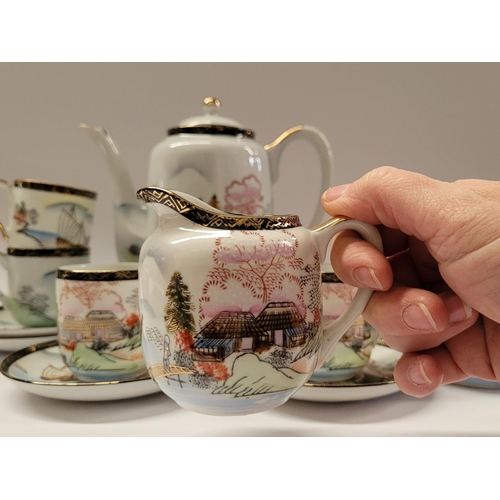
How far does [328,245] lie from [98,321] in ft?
1.45

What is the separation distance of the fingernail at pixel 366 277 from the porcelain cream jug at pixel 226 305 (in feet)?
0.19

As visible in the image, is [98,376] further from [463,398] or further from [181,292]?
[463,398]

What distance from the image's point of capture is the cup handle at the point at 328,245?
548 millimetres

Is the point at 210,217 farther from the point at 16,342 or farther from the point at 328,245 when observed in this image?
the point at 16,342

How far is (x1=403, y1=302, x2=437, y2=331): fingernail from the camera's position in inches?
22.5

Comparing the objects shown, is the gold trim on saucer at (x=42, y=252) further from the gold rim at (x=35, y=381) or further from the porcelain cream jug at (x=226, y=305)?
the porcelain cream jug at (x=226, y=305)

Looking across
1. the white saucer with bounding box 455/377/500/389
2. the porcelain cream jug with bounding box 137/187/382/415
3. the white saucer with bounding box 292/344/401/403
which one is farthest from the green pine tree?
the white saucer with bounding box 455/377/500/389

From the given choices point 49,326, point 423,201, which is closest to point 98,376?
point 49,326

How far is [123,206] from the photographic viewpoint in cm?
98

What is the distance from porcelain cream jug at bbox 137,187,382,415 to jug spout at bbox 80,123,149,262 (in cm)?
46

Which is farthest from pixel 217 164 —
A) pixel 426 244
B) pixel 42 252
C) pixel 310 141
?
pixel 42 252

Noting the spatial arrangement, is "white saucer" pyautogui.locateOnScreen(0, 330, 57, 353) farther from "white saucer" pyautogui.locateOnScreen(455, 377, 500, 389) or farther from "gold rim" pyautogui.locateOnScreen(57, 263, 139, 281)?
"white saucer" pyautogui.locateOnScreen(455, 377, 500, 389)

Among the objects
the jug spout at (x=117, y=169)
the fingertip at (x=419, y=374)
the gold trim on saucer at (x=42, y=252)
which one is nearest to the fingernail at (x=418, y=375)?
the fingertip at (x=419, y=374)

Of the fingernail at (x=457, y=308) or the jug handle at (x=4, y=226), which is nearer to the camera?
the fingernail at (x=457, y=308)
